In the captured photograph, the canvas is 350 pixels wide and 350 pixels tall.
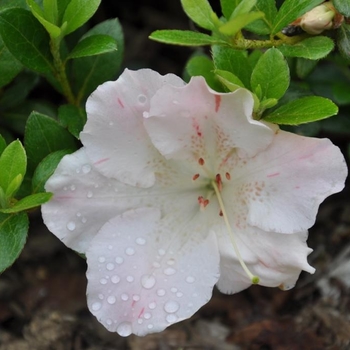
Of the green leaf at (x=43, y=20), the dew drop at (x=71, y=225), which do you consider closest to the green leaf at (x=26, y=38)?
the green leaf at (x=43, y=20)

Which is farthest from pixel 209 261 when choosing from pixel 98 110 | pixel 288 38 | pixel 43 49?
pixel 43 49

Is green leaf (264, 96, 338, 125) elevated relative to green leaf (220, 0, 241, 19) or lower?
lower

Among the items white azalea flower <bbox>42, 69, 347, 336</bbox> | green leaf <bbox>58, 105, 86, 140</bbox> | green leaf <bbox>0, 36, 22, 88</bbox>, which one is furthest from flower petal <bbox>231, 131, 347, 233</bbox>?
green leaf <bbox>0, 36, 22, 88</bbox>

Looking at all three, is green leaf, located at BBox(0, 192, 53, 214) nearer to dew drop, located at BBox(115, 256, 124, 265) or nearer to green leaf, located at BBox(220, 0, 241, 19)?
dew drop, located at BBox(115, 256, 124, 265)

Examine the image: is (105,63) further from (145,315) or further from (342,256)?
(342,256)

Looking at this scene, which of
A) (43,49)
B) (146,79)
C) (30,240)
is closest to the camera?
(146,79)

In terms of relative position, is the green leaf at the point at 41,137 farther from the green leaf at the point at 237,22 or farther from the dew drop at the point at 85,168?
the green leaf at the point at 237,22

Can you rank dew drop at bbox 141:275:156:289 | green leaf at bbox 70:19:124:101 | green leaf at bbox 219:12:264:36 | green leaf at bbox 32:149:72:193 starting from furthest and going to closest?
green leaf at bbox 70:19:124:101, green leaf at bbox 32:149:72:193, dew drop at bbox 141:275:156:289, green leaf at bbox 219:12:264:36

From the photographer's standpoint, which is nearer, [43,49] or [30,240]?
[43,49]

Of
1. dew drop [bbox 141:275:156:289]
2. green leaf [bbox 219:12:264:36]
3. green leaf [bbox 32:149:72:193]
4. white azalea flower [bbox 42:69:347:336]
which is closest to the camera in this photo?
green leaf [bbox 219:12:264:36]
